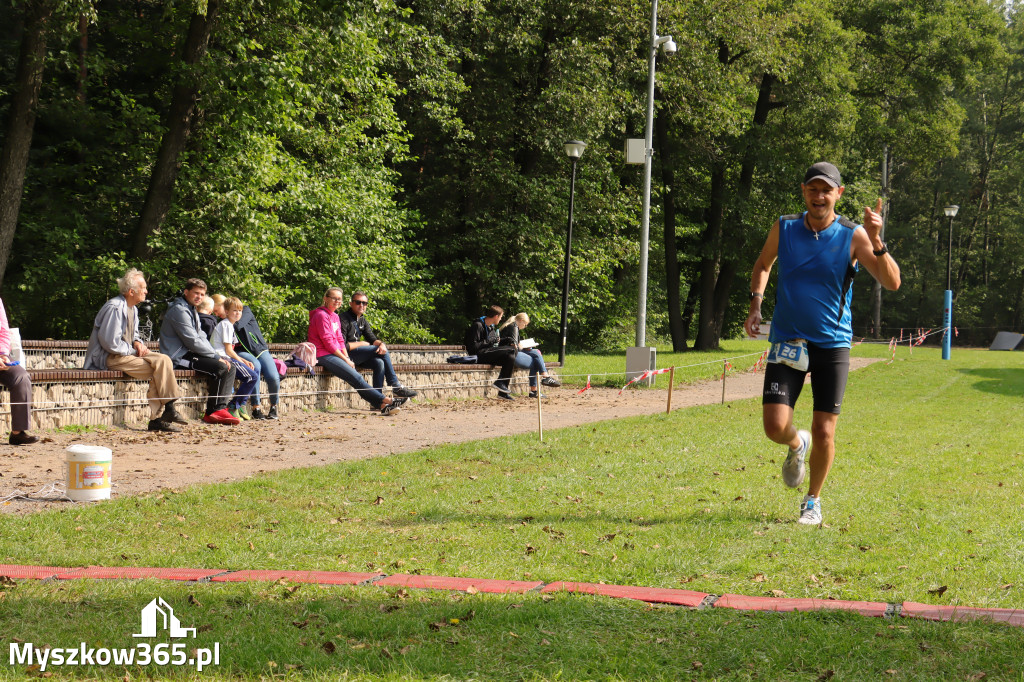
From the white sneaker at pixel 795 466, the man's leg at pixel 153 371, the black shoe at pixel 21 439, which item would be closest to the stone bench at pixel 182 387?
the man's leg at pixel 153 371

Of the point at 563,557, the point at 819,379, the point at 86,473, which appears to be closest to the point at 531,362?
the point at 86,473

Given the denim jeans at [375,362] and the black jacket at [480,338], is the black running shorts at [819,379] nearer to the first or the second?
the denim jeans at [375,362]

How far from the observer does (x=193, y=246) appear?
18406 millimetres

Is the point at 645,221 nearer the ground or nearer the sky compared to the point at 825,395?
nearer the sky

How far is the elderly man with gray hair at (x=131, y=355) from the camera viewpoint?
11156 mm

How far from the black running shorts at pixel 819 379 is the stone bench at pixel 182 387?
7.58 metres

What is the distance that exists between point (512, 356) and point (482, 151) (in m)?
13.1

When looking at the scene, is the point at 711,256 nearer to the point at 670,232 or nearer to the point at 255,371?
the point at 670,232

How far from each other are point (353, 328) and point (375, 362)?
0.78m

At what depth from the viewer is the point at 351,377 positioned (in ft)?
45.7

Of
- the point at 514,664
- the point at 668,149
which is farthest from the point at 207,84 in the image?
the point at 668,149

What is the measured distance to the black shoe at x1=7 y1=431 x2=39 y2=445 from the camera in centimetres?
964

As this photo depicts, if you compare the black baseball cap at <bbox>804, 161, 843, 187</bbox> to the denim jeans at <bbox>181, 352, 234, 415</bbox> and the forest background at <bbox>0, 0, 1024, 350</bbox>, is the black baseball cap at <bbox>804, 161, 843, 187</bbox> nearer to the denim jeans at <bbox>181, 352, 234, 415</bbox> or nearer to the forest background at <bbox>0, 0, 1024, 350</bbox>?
the denim jeans at <bbox>181, 352, 234, 415</bbox>

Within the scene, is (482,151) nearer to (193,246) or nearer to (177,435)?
(193,246)
